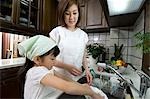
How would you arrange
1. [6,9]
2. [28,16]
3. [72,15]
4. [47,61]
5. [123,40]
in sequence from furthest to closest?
[28,16] < [123,40] < [6,9] < [72,15] < [47,61]

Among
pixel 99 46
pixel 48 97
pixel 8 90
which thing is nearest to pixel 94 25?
pixel 99 46

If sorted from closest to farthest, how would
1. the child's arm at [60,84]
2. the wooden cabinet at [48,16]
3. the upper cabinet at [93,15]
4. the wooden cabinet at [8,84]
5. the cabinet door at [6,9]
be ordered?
1. the child's arm at [60,84]
2. the wooden cabinet at [8,84]
3. the cabinet door at [6,9]
4. the upper cabinet at [93,15]
5. the wooden cabinet at [48,16]

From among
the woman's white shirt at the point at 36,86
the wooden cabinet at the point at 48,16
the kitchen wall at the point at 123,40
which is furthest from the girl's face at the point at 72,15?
the wooden cabinet at the point at 48,16

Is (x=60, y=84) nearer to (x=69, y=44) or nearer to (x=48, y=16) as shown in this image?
(x=69, y=44)

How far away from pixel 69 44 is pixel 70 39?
3cm

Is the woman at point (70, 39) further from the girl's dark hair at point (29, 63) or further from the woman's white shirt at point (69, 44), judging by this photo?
the girl's dark hair at point (29, 63)

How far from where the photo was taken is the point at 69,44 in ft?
3.60

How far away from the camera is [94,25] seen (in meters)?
2.57

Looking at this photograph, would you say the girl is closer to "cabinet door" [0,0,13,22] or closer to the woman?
the woman

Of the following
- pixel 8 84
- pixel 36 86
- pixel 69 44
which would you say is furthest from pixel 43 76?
pixel 8 84

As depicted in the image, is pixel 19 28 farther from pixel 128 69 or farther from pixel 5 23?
pixel 128 69

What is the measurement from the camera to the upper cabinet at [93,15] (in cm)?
252

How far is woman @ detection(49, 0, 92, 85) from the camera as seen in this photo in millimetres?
1031

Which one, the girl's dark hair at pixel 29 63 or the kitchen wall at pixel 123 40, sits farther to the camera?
the kitchen wall at pixel 123 40
